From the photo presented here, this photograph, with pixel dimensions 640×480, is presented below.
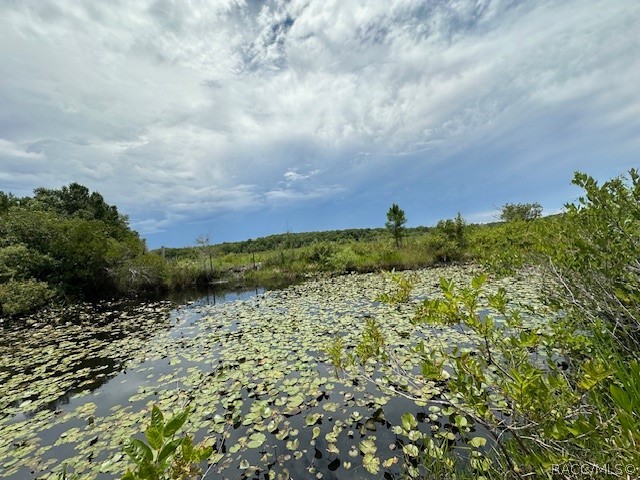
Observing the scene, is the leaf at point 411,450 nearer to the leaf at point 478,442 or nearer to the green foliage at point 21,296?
the leaf at point 478,442

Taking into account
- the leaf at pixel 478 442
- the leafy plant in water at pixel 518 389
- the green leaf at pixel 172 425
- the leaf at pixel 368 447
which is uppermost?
the green leaf at pixel 172 425

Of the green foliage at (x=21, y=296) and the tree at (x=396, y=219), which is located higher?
the tree at (x=396, y=219)

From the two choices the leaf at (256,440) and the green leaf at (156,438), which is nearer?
the green leaf at (156,438)

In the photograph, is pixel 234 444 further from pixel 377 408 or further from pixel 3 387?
pixel 3 387

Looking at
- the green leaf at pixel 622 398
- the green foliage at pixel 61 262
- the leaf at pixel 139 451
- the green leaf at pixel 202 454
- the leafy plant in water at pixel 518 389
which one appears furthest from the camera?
the green foliage at pixel 61 262

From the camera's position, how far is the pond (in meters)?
3.09

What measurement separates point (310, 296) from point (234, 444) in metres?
7.89

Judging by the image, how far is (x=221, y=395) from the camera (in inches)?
168

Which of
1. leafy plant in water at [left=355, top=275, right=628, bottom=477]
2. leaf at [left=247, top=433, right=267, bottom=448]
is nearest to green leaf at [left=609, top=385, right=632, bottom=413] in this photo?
leafy plant in water at [left=355, top=275, right=628, bottom=477]

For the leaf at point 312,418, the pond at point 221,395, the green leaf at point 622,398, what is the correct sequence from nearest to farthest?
the green leaf at point 622,398
the pond at point 221,395
the leaf at point 312,418

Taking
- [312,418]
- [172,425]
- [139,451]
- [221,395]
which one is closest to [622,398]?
[172,425]

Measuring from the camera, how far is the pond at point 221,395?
3088 mm

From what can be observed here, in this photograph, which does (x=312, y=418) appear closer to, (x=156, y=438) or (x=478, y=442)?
(x=478, y=442)

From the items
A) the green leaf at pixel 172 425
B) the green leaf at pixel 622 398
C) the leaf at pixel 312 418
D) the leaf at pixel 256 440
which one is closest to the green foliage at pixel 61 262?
the leaf at pixel 256 440
